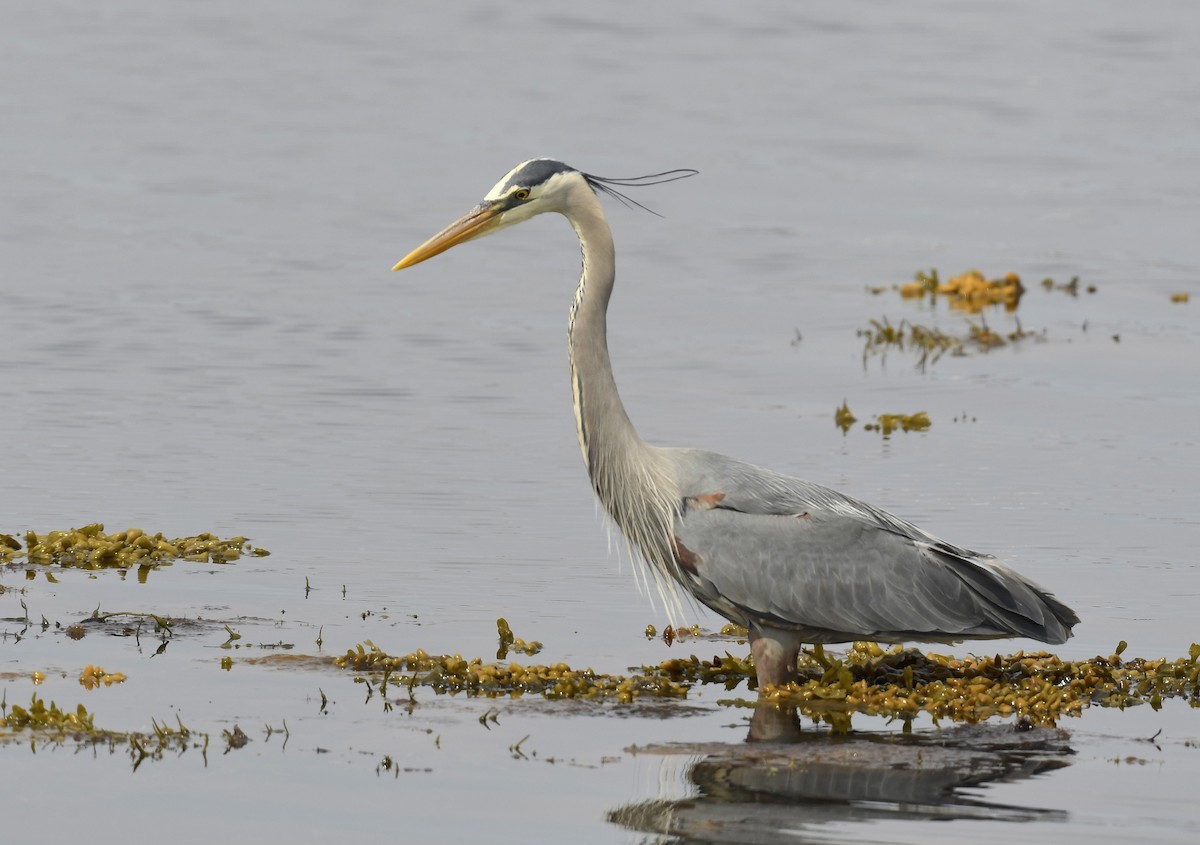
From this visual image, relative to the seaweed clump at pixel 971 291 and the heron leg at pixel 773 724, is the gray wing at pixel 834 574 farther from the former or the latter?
the seaweed clump at pixel 971 291

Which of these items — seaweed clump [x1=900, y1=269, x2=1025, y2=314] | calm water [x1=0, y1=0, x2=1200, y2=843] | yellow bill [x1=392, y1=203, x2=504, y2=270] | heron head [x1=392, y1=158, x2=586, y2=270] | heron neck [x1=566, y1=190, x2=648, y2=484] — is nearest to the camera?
calm water [x1=0, y1=0, x2=1200, y2=843]

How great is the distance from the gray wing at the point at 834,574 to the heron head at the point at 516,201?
4.93ft

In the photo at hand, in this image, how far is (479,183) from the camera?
81.5ft

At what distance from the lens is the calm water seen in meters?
7.67

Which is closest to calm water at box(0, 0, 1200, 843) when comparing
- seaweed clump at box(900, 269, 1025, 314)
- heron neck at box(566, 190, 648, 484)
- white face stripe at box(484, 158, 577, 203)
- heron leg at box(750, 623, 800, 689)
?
seaweed clump at box(900, 269, 1025, 314)

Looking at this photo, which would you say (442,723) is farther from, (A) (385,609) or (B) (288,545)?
(B) (288,545)

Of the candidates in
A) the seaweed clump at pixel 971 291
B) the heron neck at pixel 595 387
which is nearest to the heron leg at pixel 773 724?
the heron neck at pixel 595 387

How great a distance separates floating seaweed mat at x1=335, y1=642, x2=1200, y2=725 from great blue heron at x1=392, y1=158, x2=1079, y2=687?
0.19m

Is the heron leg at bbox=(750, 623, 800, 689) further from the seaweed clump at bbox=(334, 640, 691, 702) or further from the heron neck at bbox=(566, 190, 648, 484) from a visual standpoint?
the heron neck at bbox=(566, 190, 648, 484)

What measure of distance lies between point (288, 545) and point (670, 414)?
14.6 feet

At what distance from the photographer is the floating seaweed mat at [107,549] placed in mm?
10203

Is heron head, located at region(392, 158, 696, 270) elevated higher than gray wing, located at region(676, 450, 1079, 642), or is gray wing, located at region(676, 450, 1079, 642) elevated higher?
heron head, located at region(392, 158, 696, 270)

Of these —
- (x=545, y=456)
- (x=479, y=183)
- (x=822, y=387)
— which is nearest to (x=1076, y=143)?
(x=479, y=183)

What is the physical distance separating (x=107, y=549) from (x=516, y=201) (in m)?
2.58
